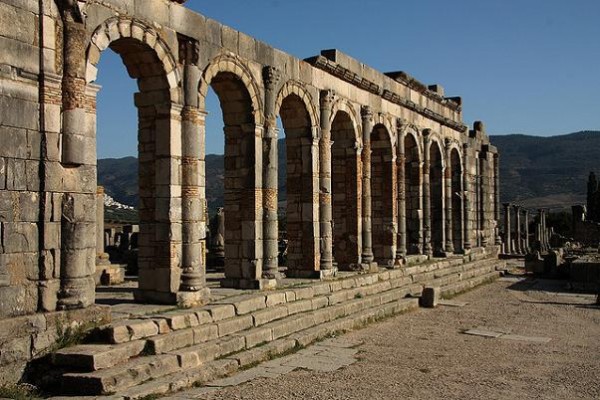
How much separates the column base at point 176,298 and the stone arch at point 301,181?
Result: 15.1ft

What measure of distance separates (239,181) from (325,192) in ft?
10.2

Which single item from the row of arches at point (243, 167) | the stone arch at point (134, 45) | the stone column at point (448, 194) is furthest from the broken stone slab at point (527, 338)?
the stone column at point (448, 194)

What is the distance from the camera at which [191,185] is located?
1116 cm

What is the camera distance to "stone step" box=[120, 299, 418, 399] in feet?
26.0

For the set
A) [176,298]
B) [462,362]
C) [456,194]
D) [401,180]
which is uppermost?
[401,180]

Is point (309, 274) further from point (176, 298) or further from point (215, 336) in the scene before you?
point (215, 336)

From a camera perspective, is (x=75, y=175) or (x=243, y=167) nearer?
(x=75, y=175)

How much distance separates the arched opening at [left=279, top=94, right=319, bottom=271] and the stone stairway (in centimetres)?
124

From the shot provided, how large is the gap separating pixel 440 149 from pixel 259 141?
1262cm

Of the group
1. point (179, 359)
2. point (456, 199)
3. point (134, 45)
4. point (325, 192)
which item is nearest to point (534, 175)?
point (456, 199)

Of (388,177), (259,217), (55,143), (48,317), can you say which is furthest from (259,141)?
(388,177)

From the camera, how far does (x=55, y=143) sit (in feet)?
28.0

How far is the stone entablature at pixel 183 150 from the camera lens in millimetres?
8281

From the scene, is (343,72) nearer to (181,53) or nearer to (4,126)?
(181,53)
